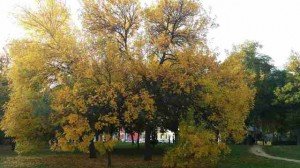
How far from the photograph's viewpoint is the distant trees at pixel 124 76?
26312mm

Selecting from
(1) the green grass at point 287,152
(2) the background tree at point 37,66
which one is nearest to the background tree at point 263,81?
(1) the green grass at point 287,152

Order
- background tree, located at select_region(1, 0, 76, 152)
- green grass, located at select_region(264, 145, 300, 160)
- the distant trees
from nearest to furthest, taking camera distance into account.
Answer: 1. the distant trees
2. background tree, located at select_region(1, 0, 76, 152)
3. green grass, located at select_region(264, 145, 300, 160)

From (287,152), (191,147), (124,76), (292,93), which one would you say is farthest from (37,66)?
(292,93)

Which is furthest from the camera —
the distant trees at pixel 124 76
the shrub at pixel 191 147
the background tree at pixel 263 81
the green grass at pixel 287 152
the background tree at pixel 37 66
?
the background tree at pixel 263 81

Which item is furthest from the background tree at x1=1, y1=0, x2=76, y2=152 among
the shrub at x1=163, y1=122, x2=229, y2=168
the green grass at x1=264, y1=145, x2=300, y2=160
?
the green grass at x1=264, y1=145, x2=300, y2=160

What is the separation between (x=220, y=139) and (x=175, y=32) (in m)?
7.74

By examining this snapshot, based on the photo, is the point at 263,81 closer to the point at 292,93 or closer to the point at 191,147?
the point at 292,93

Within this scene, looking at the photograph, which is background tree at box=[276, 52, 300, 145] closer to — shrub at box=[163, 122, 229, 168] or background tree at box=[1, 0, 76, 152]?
shrub at box=[163, 122, 229, 168]

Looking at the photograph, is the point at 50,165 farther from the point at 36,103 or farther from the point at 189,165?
the point at 189,165

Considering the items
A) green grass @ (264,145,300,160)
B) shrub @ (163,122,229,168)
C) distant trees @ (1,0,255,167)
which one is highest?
distant trees @ (1,0,255,167)

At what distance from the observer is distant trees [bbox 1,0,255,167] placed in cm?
2631

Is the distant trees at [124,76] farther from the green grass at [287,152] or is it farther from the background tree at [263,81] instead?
the background tree at [263,81]

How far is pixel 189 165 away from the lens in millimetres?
28156

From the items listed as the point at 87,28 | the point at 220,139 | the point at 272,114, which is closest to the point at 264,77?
the point at 272,114
